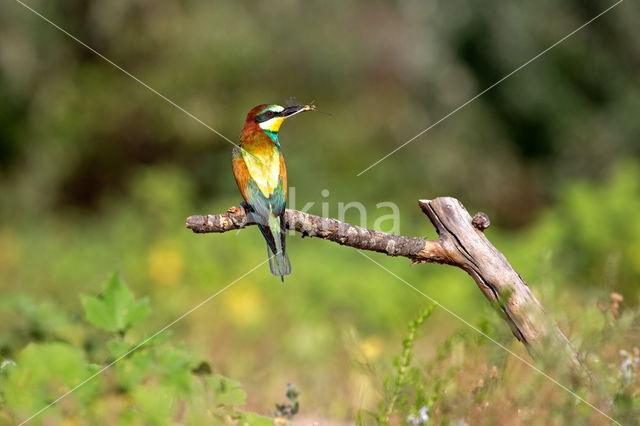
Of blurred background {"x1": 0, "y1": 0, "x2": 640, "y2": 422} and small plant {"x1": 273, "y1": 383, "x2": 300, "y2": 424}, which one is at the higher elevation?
blurred background {"x1": 0, "y1": 0, "x2": 640, "y2": 422}

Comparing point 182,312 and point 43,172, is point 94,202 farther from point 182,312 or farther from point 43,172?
point 182,312

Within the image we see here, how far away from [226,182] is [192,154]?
80 centimetres

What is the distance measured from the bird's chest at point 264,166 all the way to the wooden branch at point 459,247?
1.24 feet

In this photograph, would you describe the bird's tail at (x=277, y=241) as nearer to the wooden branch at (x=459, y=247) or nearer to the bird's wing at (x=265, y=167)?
the bird's wing at (x=265, y=167)

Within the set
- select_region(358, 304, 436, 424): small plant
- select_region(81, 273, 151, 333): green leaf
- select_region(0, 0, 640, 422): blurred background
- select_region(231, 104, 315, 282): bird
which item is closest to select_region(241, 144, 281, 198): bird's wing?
select_region(231, 104, 315, 282): bird

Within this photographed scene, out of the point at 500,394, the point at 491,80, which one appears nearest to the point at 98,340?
the point at 500,394

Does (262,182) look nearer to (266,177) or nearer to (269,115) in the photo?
(266,177)

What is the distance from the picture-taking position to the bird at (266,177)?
2.90 m

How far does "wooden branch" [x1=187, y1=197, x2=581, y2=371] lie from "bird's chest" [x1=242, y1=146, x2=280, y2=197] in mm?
377

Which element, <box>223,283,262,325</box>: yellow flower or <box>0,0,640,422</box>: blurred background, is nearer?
<box>223,283,262,325</box>: yellow flower

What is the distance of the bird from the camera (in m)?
2.90

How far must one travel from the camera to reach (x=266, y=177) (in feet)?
9.89
